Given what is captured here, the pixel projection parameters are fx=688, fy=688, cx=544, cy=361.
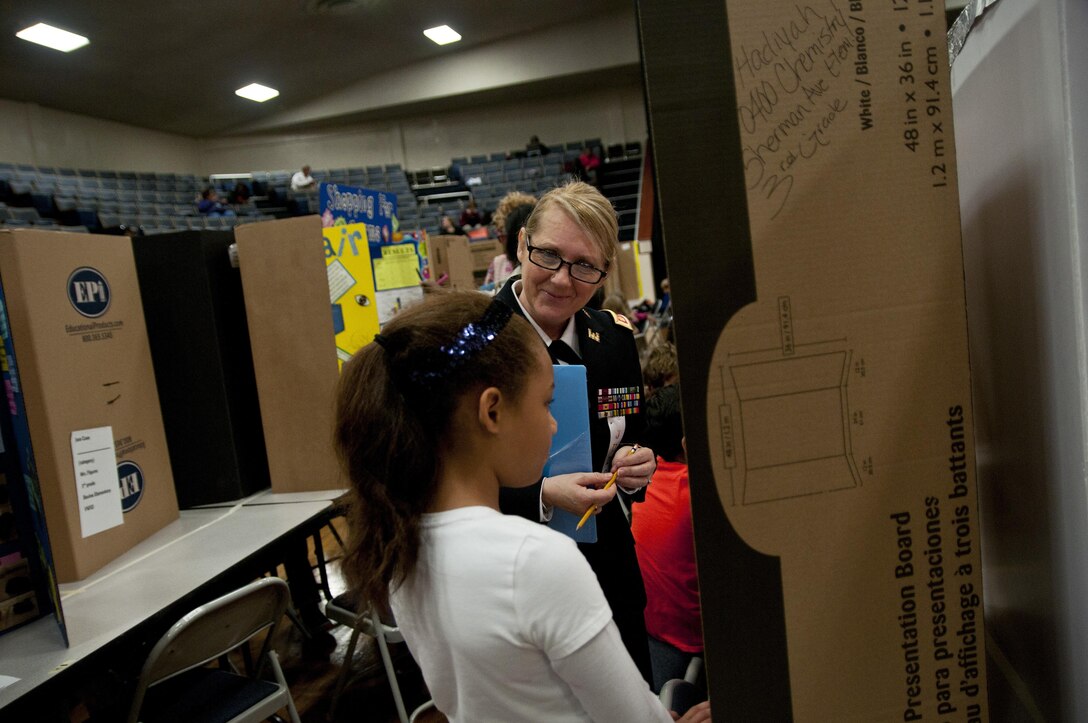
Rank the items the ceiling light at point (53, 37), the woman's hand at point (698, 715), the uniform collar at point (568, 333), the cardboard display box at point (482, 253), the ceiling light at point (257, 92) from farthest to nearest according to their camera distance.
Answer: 1. the ceiling light at point (257, 92)
2. the ceiling light at point (53, 37)
3. the cardboard display box at point (482, 253)
4. the uniform collar at point (568, 333)
5. the woman's hand at point (698, 715)

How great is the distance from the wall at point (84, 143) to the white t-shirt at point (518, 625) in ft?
40.2

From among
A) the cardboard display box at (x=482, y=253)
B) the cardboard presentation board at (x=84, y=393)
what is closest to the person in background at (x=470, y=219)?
the cardboard display box at (x=482, y=253)

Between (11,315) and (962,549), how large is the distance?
75.0 inches

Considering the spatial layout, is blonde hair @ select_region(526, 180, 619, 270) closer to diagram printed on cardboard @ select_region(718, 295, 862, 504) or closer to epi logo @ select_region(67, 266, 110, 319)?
diagram printed on cardboard @ select_region(718, 295, 862, 504)

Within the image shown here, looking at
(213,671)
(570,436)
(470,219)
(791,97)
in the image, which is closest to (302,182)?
(470,219)

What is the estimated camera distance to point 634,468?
120 centimetres

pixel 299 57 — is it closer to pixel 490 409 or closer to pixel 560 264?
pixel 560 264

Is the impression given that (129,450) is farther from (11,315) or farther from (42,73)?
(42,73)

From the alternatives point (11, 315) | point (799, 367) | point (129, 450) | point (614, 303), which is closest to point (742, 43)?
point (799, 367)

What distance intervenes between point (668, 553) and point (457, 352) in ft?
3.38

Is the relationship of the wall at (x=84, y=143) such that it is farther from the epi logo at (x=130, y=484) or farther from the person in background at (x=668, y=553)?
the person in background at (x=668, y=553)

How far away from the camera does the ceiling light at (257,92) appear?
11689 mm

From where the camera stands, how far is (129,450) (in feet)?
6.11

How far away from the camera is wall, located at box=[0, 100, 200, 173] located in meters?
10.1
